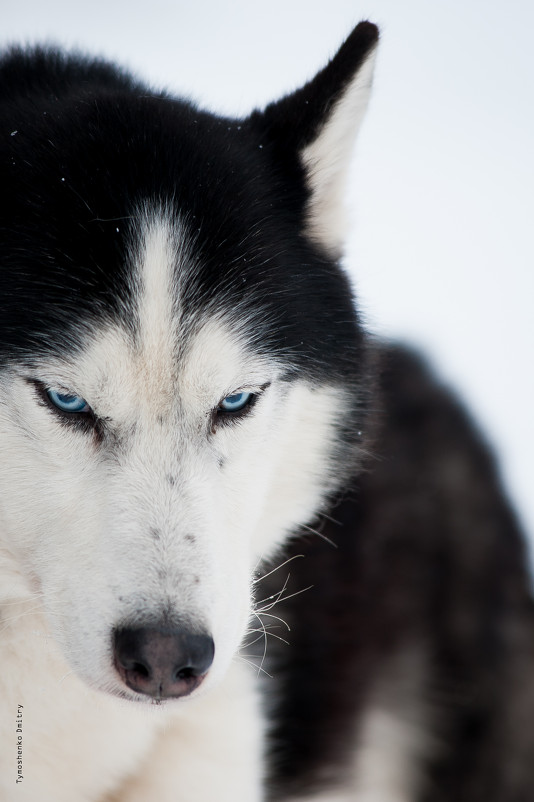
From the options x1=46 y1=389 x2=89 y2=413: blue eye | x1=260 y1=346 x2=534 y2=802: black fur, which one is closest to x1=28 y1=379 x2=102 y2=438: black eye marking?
x1=46 y1=389 x2=89 y2=413: blue eye

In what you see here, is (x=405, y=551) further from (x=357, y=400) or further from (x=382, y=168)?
(x=382, y=168)

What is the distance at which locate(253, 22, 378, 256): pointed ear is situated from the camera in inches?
75.4

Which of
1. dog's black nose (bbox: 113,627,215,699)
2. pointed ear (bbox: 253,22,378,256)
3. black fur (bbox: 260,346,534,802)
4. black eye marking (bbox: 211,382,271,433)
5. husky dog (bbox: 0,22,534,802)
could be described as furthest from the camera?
black fur (bbox: 260,346,534,802)

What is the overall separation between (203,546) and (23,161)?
0.82 meters

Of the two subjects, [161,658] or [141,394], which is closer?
[161,658]

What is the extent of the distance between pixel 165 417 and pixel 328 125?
2.61 ft

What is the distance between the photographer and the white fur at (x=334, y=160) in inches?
77.5

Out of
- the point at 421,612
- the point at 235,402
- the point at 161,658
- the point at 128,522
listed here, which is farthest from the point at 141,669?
the point at 421,612

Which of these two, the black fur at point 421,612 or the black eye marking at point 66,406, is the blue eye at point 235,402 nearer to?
the black eye marking at point 66,406

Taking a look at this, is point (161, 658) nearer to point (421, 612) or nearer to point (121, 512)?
point (121, 512)

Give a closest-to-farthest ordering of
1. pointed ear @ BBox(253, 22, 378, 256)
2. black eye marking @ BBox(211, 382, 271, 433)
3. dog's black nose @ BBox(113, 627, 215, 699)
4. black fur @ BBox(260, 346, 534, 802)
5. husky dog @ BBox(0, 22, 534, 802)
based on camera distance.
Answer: dog's black nose @ BBox(113, 627, 215, 699) < husky dog @ BBox(0, 22, 534, 802) < black eye marking @ BBox(211, 382, 271, 433) < pointed ear @ BBox(253, 22, 378, 256) < black fur @ BBox(260, 346, 534, 802)

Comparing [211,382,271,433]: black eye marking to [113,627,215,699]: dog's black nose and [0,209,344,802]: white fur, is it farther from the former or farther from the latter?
[113,627,215,699]: dog's black nose

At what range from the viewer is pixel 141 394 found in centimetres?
165

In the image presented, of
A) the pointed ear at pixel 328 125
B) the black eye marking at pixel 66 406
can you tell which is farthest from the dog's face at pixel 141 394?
the pointed ear at pixel 328 125
